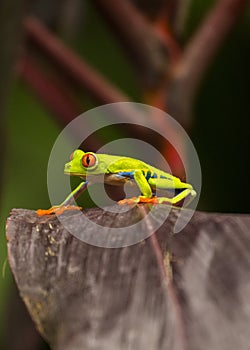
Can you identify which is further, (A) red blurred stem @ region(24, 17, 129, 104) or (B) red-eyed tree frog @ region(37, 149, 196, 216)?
(A) red blurred stem @ region(24, 17, 129, 104)

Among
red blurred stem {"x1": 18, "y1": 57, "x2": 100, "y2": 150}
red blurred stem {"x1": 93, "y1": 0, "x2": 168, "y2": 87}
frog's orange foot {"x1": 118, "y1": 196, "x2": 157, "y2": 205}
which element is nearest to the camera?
frog's orange foot {"x1": 118, "y1": 196, "x2": 157, "y2": 205}

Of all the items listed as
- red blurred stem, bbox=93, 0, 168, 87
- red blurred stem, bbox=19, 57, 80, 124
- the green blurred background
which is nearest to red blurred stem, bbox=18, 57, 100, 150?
red blurred stem, bbox=19, 57, 80, 124

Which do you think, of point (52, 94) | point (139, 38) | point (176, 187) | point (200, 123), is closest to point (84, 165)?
point (176, 187)

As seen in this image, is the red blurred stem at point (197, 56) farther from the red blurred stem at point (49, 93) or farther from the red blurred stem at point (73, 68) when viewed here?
the red blurred stem at point (49, 93)

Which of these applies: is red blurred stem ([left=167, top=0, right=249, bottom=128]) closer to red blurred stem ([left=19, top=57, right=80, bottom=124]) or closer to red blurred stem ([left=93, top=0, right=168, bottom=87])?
red blurred stem ([left=93, top=0, right=168, bottom=87])

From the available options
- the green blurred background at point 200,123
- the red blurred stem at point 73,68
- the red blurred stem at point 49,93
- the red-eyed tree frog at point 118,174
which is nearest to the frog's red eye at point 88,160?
the red-eyed tree frog at point 118,174

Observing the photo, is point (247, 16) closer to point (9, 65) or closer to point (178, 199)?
point (9, 65)

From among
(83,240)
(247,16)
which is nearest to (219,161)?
(247,16)
